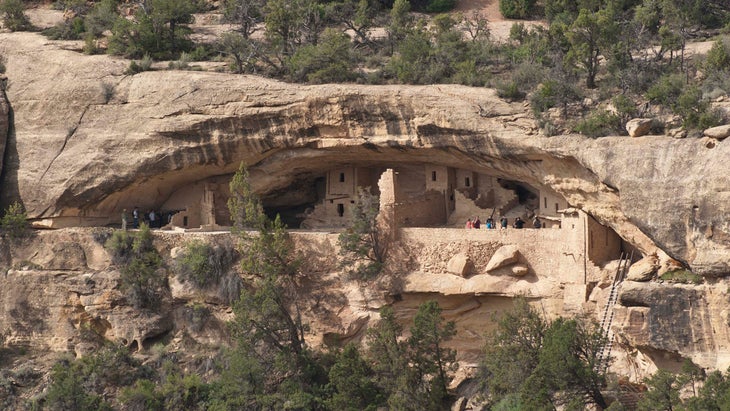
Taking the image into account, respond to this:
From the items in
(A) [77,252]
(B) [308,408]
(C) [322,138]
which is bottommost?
(B) [308,408]

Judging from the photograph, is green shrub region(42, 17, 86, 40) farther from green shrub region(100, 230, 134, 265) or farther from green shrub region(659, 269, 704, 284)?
green shrub region(659, 269, 704, 284)

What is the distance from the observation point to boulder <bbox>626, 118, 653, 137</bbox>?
29297 mm

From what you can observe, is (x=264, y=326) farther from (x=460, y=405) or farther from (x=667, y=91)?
(x=667, y=91)

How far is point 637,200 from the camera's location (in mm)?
28406

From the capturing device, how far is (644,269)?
29094 mm

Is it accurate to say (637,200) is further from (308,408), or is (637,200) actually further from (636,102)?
(308,408)

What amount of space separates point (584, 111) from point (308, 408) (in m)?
8.91

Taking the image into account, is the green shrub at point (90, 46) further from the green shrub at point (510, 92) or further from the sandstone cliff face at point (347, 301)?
the green shrub at point (510, 92)

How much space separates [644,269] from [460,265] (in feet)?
13.7

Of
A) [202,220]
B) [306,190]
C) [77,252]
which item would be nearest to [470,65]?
[306,190]

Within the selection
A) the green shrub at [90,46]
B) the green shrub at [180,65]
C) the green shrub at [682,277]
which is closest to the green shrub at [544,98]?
the green shrub at [682,277]

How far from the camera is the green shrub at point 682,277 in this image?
27891 millimetres

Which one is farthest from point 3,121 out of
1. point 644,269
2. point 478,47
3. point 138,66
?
point 644,269

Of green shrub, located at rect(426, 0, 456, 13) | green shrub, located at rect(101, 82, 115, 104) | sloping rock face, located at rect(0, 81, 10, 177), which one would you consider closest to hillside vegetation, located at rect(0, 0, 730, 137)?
green shrub, located at rect(426, 0, 456, 13)
